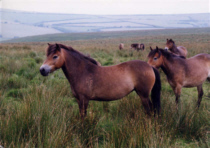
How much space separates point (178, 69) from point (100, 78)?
2.49m

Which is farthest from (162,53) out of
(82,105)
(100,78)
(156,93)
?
(82,105)

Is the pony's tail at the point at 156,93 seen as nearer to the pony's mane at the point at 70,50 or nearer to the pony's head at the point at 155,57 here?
the pony's head at the point at 155,57

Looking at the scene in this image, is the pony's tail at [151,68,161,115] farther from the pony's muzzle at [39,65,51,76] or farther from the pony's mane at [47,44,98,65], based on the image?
the pony's muzzle at [39,65,51,76]

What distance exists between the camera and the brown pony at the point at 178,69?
16.6 feet

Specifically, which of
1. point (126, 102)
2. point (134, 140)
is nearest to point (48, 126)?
point (134, 140)

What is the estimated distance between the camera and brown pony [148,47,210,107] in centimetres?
507

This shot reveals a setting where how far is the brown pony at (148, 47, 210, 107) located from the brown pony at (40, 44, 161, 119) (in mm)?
1099

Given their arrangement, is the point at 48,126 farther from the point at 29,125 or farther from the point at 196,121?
the point at 196,121

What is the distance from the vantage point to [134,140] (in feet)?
9.04

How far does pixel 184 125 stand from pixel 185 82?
6.06 feet

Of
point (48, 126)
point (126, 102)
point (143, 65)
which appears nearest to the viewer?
point (48, 126)

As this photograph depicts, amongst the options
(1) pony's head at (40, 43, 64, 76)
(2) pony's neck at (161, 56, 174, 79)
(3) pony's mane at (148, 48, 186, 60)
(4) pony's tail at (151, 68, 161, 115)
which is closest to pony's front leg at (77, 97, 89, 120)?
(1) pony's head at (40, 43, 64, 76)

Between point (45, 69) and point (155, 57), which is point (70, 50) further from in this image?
point (155, 57)

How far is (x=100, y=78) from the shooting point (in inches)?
154
